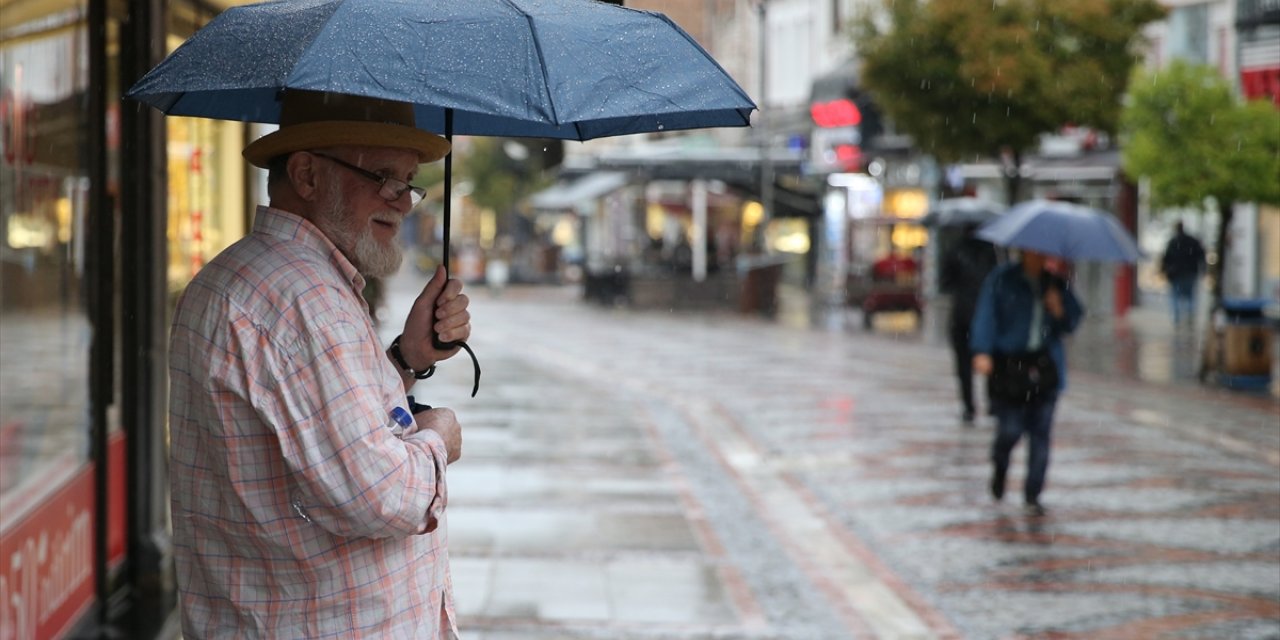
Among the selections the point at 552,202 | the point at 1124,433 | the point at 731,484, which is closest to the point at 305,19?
the point at 731,484

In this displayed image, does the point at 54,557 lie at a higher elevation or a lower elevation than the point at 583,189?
lower

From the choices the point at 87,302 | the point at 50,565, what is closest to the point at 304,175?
the point at 50,565

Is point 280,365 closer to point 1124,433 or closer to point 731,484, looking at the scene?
point 731,484

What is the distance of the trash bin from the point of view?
56.8 ft

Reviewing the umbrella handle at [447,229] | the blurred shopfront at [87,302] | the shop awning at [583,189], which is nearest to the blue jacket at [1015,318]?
the blurred shopfront at [87,302]

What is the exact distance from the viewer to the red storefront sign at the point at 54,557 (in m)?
5.17

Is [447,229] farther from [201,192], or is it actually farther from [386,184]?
[201,192]

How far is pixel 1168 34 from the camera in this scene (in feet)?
104

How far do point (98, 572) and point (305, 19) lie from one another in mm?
4322

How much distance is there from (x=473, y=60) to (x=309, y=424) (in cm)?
70

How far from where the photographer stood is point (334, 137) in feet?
9.95

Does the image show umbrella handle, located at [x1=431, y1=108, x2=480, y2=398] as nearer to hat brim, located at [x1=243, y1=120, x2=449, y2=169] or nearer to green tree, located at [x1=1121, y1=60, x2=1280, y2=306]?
hat brim, located at [x1=243, y1=120, x2=449, y2=169]

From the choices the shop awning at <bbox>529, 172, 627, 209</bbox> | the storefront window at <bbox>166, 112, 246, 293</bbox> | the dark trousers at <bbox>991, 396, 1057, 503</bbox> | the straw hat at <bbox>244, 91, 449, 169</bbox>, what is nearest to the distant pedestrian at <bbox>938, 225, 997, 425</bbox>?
the dark trousers at <bbox>991, 396, 1057, 503</bbox>

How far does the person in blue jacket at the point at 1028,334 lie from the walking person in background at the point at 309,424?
725 cm
